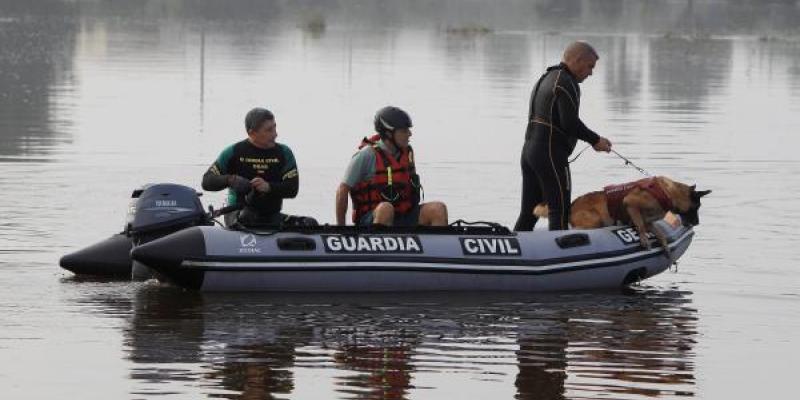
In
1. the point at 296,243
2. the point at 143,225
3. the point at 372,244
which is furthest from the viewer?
the point at 143,225

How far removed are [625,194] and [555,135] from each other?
2.18 feet

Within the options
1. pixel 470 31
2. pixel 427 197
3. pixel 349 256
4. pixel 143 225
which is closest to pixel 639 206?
pixel 349 256

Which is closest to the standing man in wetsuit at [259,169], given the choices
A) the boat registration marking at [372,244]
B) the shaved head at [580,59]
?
the boat registration marking at [372,244]

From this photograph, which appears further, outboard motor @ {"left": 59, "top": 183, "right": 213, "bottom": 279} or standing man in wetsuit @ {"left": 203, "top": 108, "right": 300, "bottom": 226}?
standing man in wetsuit @ {"left": 203, "top": 108, "right": 300, "bottom": 226}

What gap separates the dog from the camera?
1376cm

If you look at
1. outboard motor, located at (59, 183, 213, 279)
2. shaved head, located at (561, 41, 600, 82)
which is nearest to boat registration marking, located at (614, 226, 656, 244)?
shaved head, located at (561, 41, 600, 82)

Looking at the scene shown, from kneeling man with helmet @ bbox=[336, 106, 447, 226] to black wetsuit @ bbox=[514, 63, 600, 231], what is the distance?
992 millimetres

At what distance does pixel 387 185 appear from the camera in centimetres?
1338

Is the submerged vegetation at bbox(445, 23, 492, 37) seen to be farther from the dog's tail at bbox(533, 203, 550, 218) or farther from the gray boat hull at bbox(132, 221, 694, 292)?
the gray boat hull at bbox(132, 221, 694, 292)

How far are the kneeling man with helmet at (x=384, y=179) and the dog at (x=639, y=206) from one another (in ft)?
3.72

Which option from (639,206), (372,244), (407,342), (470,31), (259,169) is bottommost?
(407,342)

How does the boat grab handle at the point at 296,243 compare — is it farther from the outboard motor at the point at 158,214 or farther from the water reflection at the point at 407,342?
the outboard motor at the point at 158,214

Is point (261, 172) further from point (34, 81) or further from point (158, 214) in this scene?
point (34, 81)

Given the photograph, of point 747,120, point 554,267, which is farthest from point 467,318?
point 747,120
